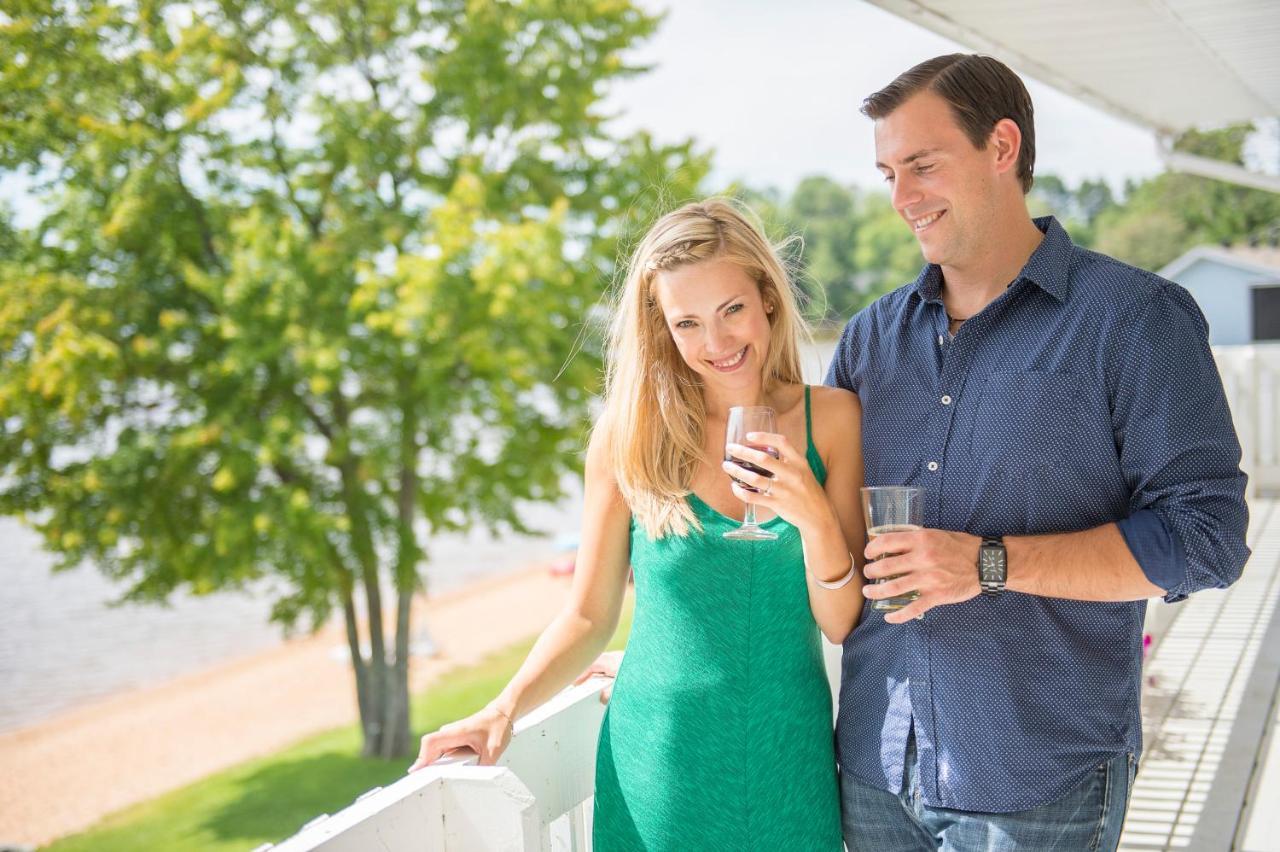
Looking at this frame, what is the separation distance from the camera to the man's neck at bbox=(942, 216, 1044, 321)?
1.68 metres

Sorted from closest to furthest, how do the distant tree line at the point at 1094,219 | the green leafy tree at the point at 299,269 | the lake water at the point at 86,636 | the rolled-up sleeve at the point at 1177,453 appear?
the rolled-up sleeve at the point at 1177,453 → the green leafy tree at the point at 299,269 → the lake water at the point at 86,636 → the distant tree line at the point at 1094,219

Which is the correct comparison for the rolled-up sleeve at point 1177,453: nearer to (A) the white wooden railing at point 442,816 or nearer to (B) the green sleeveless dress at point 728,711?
(B) the green sleeveless dress at point 728,711

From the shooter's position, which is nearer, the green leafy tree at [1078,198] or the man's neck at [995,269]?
the man's neck at [995,269]

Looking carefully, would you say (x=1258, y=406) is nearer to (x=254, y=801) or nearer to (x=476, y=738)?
(x=476, y=738)

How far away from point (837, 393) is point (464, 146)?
12794 mm

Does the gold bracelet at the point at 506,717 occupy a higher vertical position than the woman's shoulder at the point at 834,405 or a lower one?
lower

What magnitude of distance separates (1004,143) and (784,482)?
23.8 inches

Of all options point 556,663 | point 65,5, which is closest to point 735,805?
point 556,663

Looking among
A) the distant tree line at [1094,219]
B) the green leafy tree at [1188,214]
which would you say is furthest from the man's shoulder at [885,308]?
the green leafy tree at [1188,214]

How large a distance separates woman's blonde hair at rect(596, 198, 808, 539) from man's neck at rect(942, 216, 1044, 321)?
0.90 feet

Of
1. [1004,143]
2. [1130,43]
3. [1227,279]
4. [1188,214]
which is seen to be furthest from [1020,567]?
[1188,214]

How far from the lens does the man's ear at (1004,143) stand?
167cm

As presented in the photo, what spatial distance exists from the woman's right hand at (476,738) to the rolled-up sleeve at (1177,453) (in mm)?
888

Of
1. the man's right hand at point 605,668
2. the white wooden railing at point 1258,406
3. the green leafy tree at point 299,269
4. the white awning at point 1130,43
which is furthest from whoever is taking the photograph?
the green leafy tree at point 299,269
